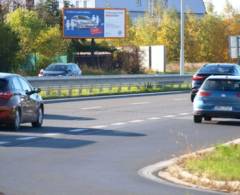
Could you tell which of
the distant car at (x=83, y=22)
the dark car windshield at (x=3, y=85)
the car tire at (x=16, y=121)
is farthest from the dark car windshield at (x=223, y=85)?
the distant car at (x=83, y=22)

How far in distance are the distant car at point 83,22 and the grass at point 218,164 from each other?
5863cm

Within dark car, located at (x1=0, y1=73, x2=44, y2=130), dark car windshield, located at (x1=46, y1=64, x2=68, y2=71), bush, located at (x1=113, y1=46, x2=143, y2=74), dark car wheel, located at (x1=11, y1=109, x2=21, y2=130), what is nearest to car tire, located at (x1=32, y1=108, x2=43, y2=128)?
dark car, located at (x1=0, y1=73, x2=44, y2=130)

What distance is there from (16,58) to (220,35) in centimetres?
3982

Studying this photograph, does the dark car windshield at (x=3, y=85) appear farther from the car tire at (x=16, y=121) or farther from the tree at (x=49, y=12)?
the tree at (x=49, y=12)

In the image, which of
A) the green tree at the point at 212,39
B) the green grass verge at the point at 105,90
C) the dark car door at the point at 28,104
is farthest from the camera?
the green tree at the point at 212,39

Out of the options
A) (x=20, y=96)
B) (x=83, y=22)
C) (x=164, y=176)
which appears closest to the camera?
(x=164, y=176)

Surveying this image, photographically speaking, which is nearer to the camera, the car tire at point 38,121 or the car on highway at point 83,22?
the car tire at point 38,121

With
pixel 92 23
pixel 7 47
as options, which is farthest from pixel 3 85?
pixel 92 23

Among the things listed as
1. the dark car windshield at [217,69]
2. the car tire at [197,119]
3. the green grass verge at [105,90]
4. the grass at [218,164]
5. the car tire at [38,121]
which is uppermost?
the dark car windshield at [217,69]

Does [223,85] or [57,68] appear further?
[57,68]

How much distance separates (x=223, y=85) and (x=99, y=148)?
8858 millimetres

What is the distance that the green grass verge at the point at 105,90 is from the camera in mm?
42859

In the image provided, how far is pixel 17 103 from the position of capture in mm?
22766

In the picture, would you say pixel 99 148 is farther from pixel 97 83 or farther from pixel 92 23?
pixel 92 23
